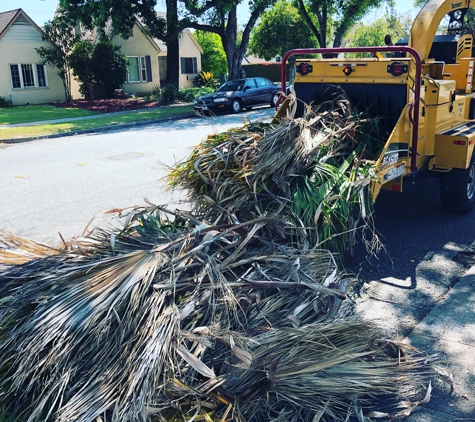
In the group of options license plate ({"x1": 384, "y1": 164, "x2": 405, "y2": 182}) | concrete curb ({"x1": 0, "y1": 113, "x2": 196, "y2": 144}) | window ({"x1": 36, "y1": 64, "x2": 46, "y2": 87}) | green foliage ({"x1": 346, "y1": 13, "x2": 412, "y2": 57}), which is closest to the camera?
license plate ({"x1": 384, "y1": 164, "x2": 405, "y2": 182})

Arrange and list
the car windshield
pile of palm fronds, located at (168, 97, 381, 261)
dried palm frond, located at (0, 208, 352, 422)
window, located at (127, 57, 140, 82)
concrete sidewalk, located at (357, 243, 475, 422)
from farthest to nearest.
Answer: window, located at (127, 57, 140, 82)
the car windshield
pile of palm fronds, located at (168, 97, 381, 261)
concrete sidewalk, located at (357, 243, 475, 422)
dried palm frond, located at (0, 208, 352, 422)

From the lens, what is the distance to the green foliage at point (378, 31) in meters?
60.4

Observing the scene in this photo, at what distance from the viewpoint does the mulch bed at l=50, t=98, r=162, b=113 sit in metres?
25.2

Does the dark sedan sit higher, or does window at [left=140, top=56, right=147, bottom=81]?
window at [left=140, top=56, right=147, bottom=81]

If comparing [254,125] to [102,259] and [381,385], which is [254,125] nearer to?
[102,259]

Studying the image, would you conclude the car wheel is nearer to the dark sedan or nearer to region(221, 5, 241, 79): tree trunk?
the dark sedan

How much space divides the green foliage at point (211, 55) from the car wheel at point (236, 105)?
2119cm

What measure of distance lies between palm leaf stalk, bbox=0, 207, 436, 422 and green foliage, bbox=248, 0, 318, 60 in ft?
119

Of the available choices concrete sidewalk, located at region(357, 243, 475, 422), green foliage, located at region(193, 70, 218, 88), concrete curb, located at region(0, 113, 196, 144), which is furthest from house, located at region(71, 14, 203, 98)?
concrete sidewalk, located at region(357, 243, 475, 422)

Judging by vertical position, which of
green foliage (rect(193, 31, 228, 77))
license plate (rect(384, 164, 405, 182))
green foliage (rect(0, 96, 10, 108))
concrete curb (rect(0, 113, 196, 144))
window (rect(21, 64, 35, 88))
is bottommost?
concrete curb (rect(0, 113, 196, 144))

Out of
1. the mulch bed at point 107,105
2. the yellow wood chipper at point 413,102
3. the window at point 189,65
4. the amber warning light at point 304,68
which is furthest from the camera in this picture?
the window at point 189,65

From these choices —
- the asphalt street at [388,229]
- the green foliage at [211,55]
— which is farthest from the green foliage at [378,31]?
the asphalt street at [388,229]

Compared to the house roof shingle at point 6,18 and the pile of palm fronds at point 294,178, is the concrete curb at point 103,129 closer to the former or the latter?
the pile of palm fronds at point 294,178

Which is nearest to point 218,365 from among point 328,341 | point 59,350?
point 328,341
